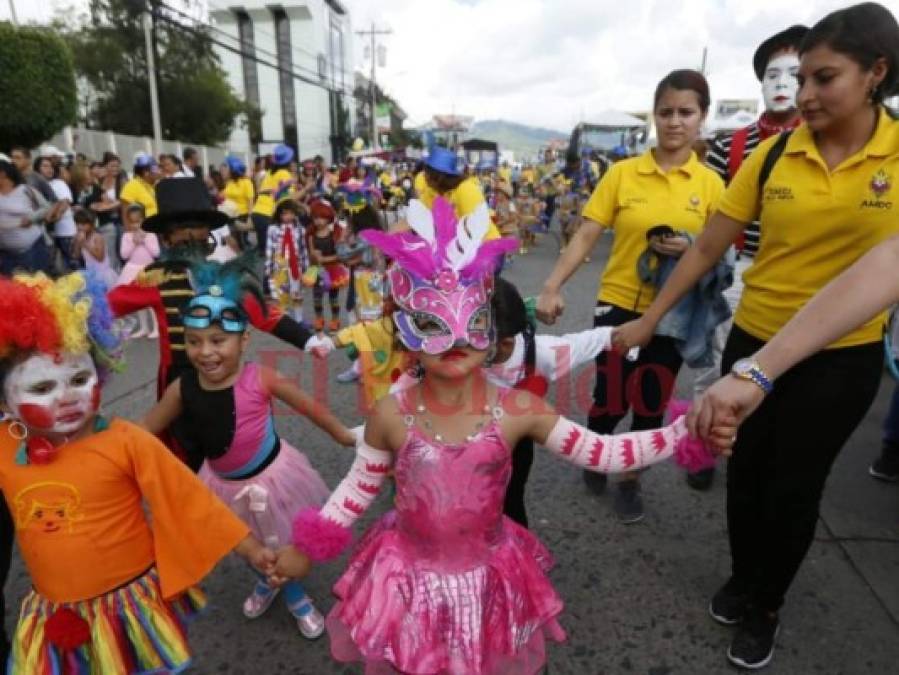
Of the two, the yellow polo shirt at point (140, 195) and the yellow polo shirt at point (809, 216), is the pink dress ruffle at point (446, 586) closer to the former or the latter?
the yellow polo shirt at point (809, 216)

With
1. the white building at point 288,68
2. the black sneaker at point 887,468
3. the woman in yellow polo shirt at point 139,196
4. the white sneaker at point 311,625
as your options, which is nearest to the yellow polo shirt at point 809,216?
the white sneaker at point 311,625

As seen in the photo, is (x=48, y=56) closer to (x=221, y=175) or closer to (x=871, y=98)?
(x=221, y=175)

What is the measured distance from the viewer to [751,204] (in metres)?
2.20

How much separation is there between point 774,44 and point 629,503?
7.88ft

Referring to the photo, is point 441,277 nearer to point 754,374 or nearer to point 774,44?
point 754,374

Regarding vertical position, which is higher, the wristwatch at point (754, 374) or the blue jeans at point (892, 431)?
the wristwatch at point (754, 374)

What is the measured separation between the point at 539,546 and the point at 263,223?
8092 mm

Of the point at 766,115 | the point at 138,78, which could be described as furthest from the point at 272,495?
the point at 138,78

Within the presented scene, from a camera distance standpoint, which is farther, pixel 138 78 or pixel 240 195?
pixel 138 78

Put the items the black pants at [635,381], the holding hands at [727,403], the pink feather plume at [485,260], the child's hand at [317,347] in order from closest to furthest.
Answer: the holding hands at [727,403] < the pink feather plume at [485,260] < the child's hand at [317,347] < the black pants at [635,381]

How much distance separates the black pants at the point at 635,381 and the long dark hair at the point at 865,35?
4.95 feet

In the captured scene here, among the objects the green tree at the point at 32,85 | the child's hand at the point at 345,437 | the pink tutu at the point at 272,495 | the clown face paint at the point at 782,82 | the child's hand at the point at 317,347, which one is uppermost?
the green tree at the point at 32,85

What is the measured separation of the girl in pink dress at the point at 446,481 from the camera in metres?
1.64

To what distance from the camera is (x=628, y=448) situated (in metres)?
1.75
